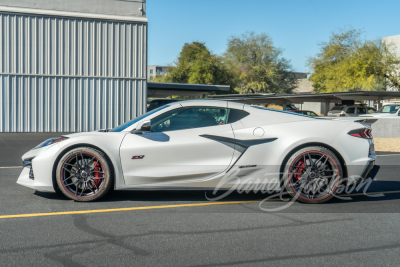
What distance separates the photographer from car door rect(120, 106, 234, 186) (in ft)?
17.5

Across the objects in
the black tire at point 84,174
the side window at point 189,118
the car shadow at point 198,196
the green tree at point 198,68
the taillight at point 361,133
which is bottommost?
the car shadow at point 198,196

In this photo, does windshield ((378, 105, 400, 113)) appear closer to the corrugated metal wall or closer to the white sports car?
the corrugated metal wall

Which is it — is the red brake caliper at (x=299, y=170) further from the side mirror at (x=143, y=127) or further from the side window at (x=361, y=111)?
the side window at (x=361, y=111)

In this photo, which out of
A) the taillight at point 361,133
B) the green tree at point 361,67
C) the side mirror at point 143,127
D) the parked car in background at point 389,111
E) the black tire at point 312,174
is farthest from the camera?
the green tree at point 361,67

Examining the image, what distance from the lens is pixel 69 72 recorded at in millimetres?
19391

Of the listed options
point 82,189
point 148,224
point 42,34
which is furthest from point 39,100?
point 148,224

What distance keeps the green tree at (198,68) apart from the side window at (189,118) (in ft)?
180

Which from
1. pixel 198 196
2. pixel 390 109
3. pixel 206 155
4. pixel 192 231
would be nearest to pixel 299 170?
pixel 206 155

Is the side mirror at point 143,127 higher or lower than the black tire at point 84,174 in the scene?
higher

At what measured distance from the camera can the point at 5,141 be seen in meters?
14.5

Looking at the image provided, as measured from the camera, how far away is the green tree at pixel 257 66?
61.2 m

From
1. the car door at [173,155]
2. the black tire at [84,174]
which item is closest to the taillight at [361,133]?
the car door at [173,155]

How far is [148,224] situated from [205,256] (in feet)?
3.73

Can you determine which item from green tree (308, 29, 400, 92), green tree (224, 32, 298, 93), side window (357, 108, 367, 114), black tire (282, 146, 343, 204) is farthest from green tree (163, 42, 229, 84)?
black tire (282, 146, 343, 204)
